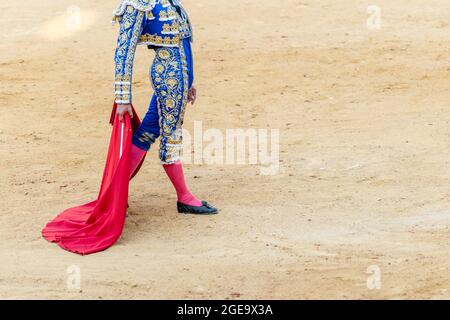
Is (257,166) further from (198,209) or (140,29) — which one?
(140,29)

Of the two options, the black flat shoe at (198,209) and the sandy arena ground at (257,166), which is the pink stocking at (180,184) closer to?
the black flat shoe at (198,209)

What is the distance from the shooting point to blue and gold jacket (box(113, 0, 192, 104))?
607 cm

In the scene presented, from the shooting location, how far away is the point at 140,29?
20.0ft

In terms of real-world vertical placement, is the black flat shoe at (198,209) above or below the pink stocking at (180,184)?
below

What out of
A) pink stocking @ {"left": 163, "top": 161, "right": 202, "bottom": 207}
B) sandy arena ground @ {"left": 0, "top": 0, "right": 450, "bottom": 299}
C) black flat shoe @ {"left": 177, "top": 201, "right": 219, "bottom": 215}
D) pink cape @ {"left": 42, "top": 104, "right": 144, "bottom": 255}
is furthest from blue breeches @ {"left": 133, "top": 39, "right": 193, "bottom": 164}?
sandy arena ground @ {"left": 0, "top": 0, "right": 450, "bottom": 299}

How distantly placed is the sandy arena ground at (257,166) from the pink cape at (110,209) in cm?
13

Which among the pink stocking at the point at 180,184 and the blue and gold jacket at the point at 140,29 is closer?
the blue and gold jacket at the point at 140,29

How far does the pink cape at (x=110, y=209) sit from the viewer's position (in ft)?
20.4

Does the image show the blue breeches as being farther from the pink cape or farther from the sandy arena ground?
the sandy arena ground

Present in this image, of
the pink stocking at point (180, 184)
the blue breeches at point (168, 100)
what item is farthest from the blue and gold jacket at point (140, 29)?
the pink stocking at point (180, 184)

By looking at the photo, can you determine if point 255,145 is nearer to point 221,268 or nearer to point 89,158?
point 89,158

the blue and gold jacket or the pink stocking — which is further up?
the blue and gold jacket

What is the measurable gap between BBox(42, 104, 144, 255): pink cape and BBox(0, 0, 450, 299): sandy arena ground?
13 cm

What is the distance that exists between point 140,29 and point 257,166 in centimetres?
193
